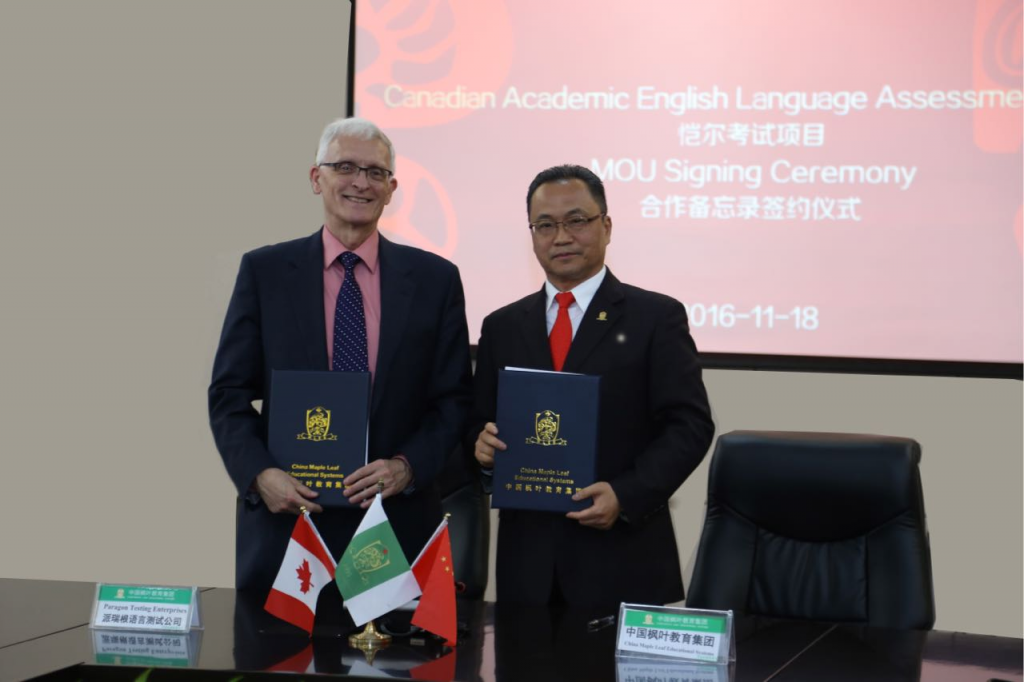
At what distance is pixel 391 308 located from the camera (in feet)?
8.13

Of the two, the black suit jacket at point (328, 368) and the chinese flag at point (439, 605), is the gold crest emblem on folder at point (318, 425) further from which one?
the chinese flag at point (439, 605)

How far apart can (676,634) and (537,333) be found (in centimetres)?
89

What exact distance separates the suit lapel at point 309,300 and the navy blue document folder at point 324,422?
225 mm

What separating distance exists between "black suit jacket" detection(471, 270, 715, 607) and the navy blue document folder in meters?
0.39

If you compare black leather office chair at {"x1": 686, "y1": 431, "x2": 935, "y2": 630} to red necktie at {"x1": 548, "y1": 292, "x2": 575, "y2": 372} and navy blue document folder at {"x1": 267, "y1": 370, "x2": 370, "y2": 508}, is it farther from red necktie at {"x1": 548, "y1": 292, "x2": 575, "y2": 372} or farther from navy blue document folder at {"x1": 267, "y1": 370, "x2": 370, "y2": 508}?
navy blue document folder at {"x1": 267, "y1": 370, "x2": 370, "y2": 508}

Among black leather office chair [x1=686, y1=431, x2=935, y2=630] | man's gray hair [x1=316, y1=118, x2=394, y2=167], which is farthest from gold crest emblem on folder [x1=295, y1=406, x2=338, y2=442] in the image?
black leather office chair [x1=686, y1=431, x2=935, y2=630]

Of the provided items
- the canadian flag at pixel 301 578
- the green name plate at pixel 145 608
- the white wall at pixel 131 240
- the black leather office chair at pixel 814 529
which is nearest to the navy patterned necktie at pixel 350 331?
the canadian flag at pixel 301 578

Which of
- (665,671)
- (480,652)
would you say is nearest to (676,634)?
(665,671)

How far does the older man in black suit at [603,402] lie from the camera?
94.2 inches

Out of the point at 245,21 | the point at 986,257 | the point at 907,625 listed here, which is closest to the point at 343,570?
the point at 907,625

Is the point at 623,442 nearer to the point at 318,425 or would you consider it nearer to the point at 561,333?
the point at 561,333

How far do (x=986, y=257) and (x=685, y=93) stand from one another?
3.62 ft

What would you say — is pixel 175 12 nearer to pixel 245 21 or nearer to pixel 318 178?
pixel 245 21

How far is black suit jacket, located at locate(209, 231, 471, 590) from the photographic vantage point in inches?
93.7
